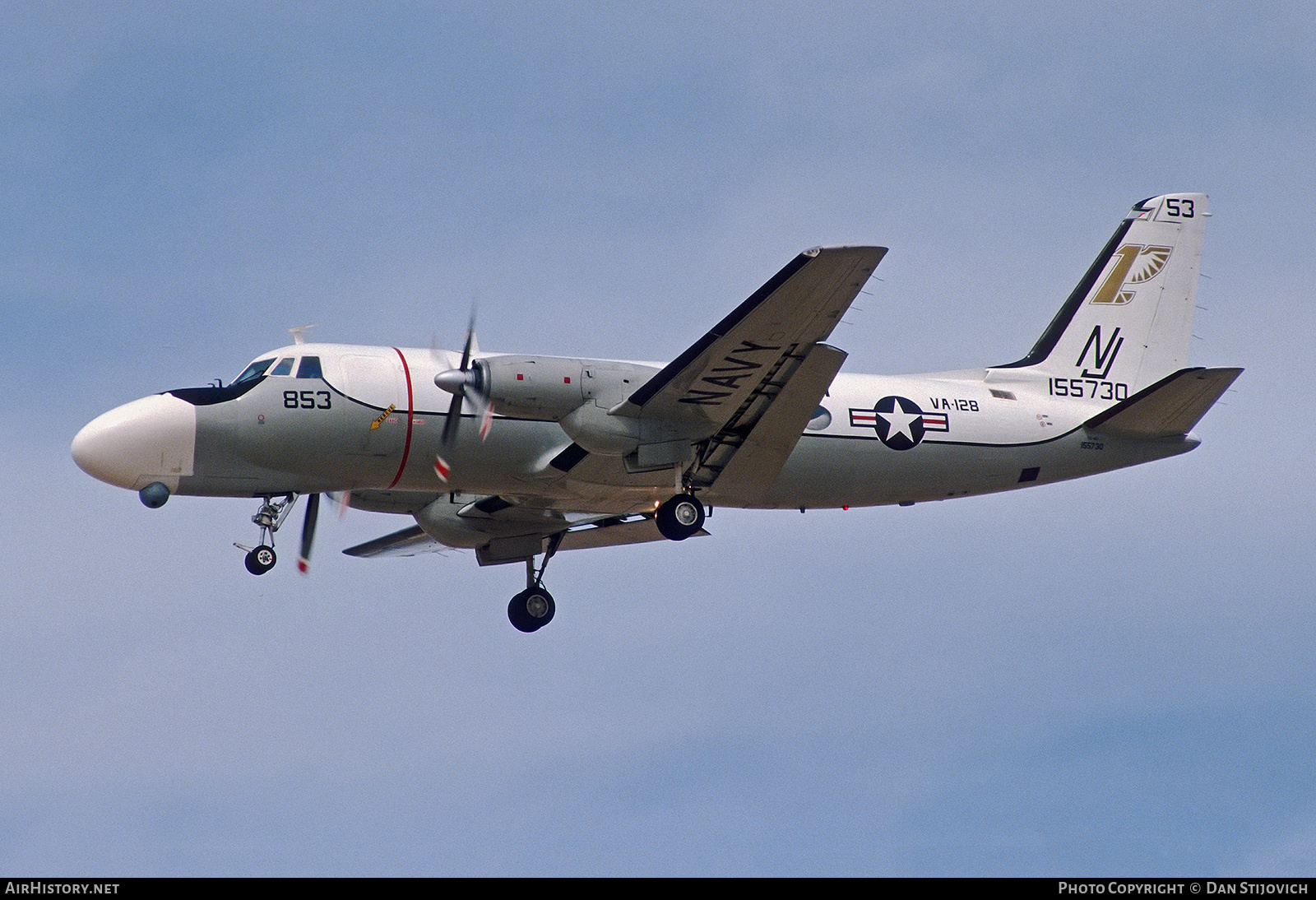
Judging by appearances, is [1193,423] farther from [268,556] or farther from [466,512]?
[268,556]

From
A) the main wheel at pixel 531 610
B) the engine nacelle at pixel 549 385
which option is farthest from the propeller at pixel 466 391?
the main wheel at pixel 531 610

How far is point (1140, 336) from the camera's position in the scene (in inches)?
1059

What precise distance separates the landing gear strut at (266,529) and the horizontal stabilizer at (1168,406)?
40.8ft

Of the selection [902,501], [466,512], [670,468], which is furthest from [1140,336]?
[466,512]

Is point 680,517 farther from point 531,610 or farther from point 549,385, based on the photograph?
point 531,610

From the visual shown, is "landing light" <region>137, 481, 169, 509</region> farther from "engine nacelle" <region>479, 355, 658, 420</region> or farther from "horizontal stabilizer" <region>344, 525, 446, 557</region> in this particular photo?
"horizontal stabilizer" <region>344, 525, 446, 557</region>

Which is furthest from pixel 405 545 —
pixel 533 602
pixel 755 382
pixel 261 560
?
pixel 755 382

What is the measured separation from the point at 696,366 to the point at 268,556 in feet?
21.7

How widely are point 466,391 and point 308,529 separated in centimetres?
480

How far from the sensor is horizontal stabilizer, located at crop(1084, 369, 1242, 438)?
22828mm

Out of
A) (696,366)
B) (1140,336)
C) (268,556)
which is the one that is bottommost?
(268,556)

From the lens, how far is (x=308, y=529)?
23656mm

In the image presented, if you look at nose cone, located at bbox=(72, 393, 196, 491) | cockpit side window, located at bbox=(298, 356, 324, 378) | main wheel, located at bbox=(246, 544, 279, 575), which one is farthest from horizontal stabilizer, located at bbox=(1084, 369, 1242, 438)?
nose cone, located at bbox=(72, 393, 196, 491)
